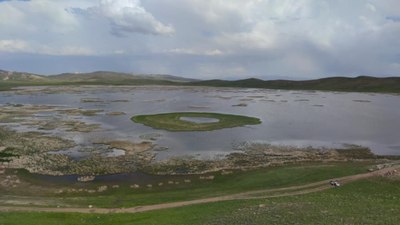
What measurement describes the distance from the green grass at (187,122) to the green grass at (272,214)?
4659 cm

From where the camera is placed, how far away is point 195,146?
217 feet

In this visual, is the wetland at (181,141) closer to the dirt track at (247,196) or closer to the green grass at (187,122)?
the green grass at (187,122)

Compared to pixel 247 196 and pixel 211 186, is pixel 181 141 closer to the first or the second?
pixel 211 186

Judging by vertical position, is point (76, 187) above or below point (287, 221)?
below

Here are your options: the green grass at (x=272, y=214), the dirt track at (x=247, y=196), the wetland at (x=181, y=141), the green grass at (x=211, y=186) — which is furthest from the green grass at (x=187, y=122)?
the green grass at (x=272, y=214)

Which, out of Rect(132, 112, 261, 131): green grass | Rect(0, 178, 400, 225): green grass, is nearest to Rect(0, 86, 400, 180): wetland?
Rect(132, 112, 261, 131): green grass

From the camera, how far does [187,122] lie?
8919cm

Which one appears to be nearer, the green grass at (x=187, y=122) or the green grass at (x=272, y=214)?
the green grass at (x=272, y=214)

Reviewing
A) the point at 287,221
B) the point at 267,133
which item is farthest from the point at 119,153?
the point at 287,221

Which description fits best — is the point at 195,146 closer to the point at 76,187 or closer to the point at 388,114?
the point at 76,187

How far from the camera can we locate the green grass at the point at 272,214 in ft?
93.4

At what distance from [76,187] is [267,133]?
42869mm

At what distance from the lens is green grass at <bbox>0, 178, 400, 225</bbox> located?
28.5 metres

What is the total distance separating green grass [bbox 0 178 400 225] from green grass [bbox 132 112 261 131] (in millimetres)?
46588
